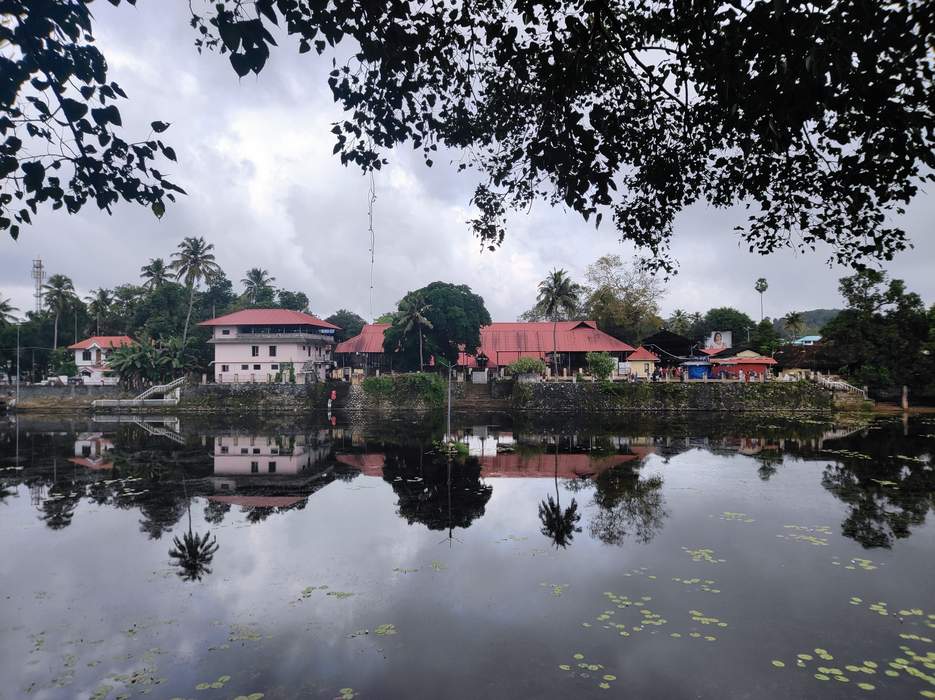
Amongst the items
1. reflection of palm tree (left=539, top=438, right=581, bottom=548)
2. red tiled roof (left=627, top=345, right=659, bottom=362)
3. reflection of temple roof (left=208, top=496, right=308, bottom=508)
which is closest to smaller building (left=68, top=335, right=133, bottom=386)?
reflection of temple roof (left=208, top=496, right=308, bottom=508)

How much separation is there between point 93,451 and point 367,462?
45.7 ft

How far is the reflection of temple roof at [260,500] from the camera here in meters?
17.1

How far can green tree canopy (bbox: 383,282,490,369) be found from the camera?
48.5 metres

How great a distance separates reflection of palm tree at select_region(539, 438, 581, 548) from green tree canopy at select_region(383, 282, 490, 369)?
32.1 m

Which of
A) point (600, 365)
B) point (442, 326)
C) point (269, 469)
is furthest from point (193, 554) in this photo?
point (600, 365)

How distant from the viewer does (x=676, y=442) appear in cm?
2914

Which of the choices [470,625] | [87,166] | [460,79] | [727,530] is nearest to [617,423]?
[727,530]

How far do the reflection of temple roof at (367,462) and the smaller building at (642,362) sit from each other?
31.9 meters

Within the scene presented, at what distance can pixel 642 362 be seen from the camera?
52.2 metres

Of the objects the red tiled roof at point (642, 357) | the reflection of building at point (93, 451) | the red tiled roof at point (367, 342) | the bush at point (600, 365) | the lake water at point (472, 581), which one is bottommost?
the lake water at point (472, 581)

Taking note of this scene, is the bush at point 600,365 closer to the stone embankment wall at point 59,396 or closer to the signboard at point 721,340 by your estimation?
the signboard at point 721,340

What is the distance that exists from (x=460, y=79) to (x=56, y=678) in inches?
369

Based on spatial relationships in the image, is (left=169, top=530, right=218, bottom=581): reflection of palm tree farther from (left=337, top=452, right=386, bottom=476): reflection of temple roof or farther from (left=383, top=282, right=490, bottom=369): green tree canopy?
(left=383, top=282, right=490, bottom=369): green tree canopy

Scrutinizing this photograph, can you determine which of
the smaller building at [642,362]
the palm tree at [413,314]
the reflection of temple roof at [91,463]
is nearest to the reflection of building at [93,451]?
the reflection of temple roof at [91,463]
